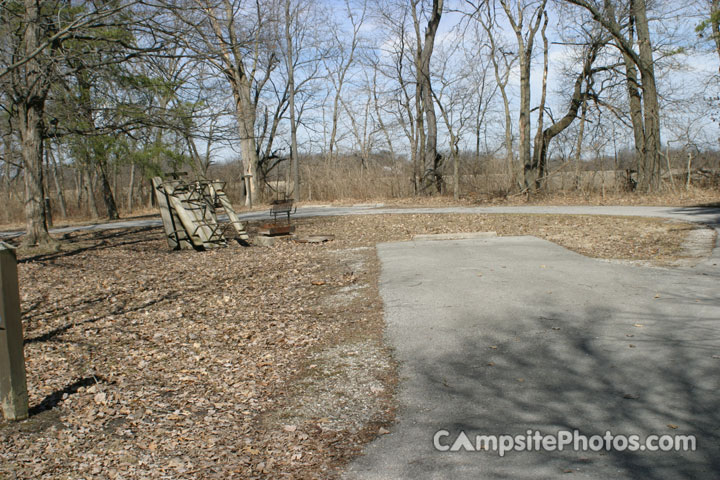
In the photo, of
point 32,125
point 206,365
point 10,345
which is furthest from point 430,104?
point 10,345

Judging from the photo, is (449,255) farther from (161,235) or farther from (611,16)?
(611,16)

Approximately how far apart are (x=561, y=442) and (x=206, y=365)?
128 inches

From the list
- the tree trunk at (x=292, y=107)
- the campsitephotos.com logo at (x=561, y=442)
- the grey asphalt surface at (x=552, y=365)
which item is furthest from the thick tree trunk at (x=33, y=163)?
the tree trunk at (x=292, y=107)

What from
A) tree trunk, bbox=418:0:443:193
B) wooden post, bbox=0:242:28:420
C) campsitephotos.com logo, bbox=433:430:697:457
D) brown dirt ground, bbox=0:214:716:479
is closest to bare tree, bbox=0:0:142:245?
brown dirt ground, bbox=0:214:716:479

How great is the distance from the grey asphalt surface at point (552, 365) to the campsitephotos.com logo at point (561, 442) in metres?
0.04

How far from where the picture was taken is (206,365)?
5.19 m

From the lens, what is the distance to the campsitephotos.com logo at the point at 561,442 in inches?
123

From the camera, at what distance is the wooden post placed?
380cm

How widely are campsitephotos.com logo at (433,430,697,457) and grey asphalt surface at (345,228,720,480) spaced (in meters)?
0.04

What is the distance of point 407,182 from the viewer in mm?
27625

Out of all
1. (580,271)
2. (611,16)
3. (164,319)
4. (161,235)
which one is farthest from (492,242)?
(611,16)

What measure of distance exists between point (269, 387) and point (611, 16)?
21.4 meters

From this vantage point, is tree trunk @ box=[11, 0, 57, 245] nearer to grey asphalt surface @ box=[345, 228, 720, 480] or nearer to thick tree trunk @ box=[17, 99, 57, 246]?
thick tree trunk @ box=[17, 99, 57, 246]

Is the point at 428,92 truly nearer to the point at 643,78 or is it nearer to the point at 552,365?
the point at 643,78
